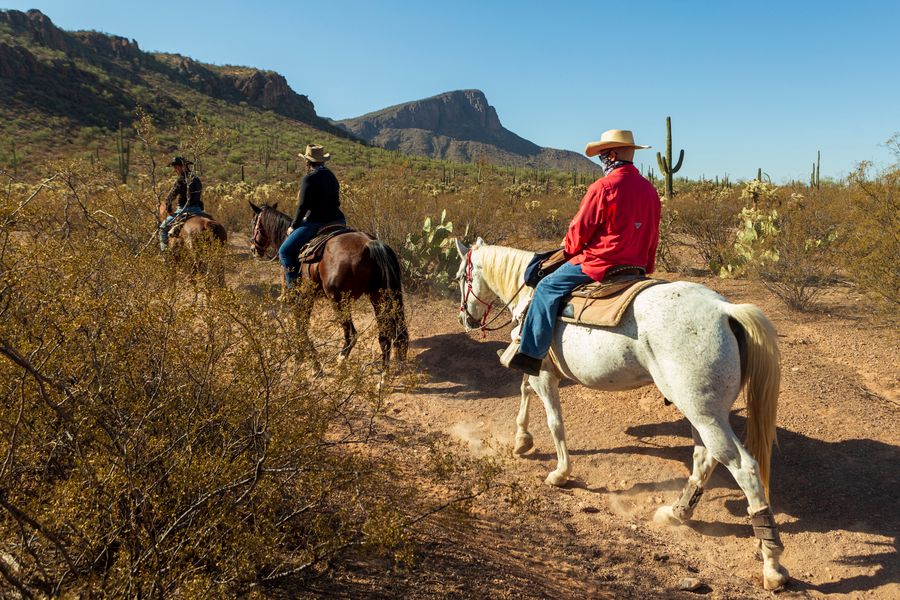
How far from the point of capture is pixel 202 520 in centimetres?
245

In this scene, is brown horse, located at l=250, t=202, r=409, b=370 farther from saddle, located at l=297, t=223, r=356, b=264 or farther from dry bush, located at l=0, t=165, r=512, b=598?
dry bush, located at l=0, t=165, r=512, b=598

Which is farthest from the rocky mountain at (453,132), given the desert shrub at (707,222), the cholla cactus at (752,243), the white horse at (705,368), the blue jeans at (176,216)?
the white horse at (705,368)

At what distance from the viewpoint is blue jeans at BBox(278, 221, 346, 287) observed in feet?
24.0

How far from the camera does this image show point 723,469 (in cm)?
490

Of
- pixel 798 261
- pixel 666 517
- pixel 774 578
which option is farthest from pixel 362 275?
pixel 798 261

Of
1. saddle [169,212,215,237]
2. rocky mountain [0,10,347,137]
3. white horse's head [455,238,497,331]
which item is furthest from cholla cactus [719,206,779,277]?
rocky mountain [0,10,347,137]

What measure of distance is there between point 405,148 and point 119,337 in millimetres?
144717

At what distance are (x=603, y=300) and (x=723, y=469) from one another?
2.09 metres

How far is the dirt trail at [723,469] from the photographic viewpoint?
3.75 m

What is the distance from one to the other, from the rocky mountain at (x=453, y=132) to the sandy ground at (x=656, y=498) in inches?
4974

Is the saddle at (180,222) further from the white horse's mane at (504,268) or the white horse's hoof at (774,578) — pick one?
the white horse's hoof at (774,578)

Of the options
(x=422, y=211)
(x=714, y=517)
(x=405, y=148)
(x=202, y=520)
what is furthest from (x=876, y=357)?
(x=405, y=148)

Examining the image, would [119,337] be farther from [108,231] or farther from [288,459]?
[108,231]

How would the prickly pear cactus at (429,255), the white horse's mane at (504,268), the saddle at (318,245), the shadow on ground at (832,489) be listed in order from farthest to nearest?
1. the prickly pear cactus at (429,255)
2. the saddle at (318,245)
3. the white horse's mane at (504,268)
4. the shadow on ground at (832,489)
